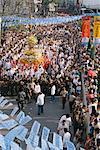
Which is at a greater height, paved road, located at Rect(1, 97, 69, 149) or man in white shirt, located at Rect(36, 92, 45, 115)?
man in white shirt, located at Rect(36, 92, 45, 115)

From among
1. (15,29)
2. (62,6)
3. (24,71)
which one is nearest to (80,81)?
(24,71)

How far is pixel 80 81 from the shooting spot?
869 inches

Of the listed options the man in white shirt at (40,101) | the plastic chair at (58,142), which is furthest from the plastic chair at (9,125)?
the man in white shirt at (40,101)

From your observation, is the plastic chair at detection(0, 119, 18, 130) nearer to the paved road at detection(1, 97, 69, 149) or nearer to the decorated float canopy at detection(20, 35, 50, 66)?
the paved road at detection(1, 97, 69, 149)

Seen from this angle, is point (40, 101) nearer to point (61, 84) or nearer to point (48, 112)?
point (48, 112)

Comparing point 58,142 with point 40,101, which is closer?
point 58,142

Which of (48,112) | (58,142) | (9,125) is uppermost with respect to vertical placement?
(58,142)

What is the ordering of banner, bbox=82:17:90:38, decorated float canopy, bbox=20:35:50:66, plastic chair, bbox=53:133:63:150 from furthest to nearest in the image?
banner, bbox=82:17:90:38
decorated float canopy, bbox=20:35:50:66
plastic chair, bbox=53:133:63:150

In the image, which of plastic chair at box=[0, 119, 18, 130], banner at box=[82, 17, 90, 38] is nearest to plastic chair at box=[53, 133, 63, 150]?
plastic chair at box=[0, 119, 18, 130]

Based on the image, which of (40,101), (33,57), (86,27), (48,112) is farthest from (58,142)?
(86,27)

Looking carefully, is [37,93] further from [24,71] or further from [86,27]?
[86,27]

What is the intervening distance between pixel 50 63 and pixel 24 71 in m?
2.90

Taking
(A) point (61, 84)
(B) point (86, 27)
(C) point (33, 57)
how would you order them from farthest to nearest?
1. (B) point (86, 27)
2. (C) point (33, 57)
3. (A) point (61, 84)

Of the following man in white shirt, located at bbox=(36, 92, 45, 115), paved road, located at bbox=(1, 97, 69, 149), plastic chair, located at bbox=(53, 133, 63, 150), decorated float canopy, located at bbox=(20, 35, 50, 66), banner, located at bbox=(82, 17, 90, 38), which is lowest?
paved road, located at bbox=(1, 97, 69, 149)
